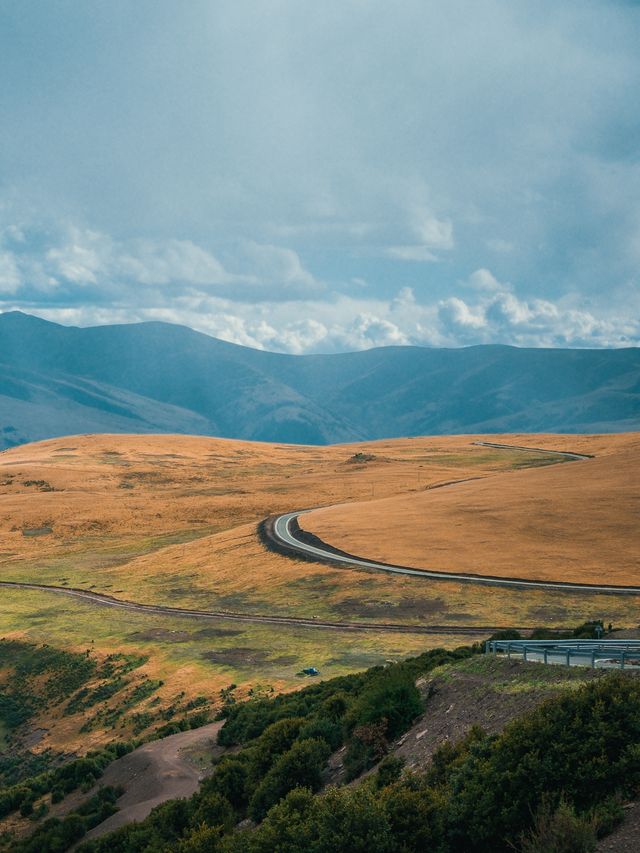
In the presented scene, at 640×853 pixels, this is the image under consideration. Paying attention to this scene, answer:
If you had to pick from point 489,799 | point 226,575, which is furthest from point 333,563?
point 489,799

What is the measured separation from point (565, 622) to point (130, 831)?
109ft

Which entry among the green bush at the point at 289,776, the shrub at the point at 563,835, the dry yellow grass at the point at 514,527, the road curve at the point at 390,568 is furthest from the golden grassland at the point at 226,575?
the shrub at the point at 563,835

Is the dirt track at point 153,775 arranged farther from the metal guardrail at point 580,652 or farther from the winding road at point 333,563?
the winding road at point 333,563

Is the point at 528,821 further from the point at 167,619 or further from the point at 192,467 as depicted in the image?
the point at 192,467

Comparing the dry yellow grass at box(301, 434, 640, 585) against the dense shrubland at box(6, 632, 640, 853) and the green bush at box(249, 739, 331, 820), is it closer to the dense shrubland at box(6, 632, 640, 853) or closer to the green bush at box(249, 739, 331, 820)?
the green bush at box(249, 739, 331, 820)

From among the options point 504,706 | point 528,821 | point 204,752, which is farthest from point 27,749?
point 528,821

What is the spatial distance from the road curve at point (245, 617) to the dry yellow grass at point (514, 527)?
15.8 meters

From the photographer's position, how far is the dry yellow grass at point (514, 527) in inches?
2571

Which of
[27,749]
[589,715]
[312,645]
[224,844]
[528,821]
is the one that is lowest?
[27,749]

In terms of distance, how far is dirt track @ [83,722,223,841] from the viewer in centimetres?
2659

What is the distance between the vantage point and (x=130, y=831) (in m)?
22.7

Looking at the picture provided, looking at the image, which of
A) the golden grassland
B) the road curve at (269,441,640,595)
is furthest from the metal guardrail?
the road curve at (269,441,640,595)

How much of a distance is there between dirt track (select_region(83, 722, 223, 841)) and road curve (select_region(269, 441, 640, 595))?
33.1 meters

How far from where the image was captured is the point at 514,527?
79375 millimetres
